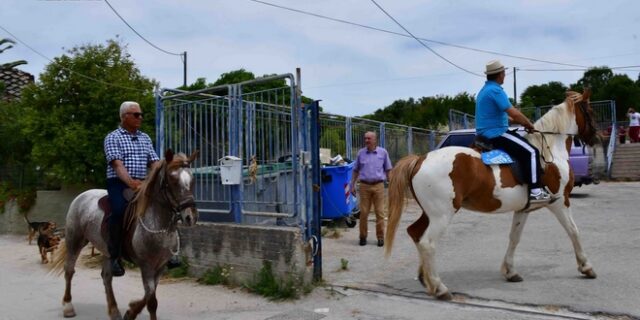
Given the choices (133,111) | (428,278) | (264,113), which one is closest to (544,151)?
(428,278)

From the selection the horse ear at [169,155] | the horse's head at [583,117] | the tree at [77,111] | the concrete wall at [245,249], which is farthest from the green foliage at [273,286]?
the tree at [77,111]

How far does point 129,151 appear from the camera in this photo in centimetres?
575

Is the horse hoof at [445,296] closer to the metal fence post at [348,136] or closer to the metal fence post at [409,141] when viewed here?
the metal fence post at [348,136]

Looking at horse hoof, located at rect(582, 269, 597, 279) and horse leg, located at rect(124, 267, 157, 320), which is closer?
horse leg, located at rect(124, 267, 157, 320)

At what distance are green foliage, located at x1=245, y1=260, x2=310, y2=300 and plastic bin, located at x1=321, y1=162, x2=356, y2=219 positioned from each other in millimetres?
4194

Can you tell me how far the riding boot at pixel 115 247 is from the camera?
554cm

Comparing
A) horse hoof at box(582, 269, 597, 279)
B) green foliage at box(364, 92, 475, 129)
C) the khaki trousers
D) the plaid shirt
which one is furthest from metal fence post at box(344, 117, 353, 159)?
green foliage at box(364, 92, 475, 129)

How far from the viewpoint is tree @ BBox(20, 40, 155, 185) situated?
13.2m

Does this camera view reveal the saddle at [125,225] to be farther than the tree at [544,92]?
No

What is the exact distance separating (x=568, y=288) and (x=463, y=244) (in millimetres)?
3007

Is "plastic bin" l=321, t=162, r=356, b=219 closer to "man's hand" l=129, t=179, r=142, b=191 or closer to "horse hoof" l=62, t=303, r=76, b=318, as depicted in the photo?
"horse hoof" l=62, t=303, r=76, b=318

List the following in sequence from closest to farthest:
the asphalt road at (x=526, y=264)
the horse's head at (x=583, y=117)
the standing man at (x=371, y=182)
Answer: the asphalt road at (x=526, y=264) < the horse's head at (x=583, y=117) < the standing man at (x=371, y=182)

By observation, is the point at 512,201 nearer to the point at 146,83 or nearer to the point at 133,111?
the point at 133,111

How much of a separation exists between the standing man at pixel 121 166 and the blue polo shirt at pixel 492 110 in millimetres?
4026
